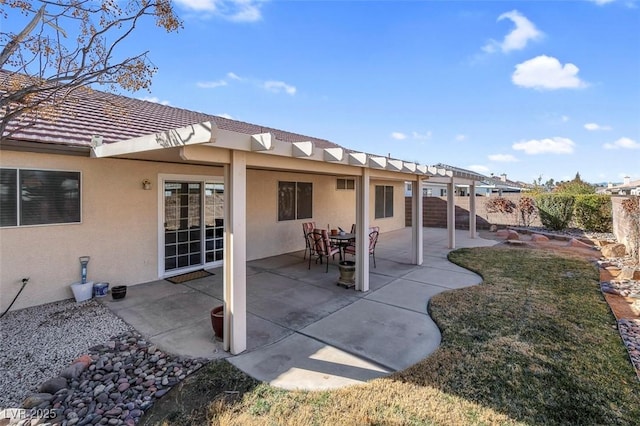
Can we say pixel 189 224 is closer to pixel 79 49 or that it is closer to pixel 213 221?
pixel 213 221

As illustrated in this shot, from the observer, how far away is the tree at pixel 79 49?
3.61m

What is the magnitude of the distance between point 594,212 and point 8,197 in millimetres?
20084

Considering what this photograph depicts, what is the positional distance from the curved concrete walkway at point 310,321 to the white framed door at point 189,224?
692 millimetres

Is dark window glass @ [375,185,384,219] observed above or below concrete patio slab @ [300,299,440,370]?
above

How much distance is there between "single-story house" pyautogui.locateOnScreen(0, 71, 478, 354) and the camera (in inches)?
157

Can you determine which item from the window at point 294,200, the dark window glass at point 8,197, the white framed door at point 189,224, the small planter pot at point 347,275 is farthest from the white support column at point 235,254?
the window at point 294,200

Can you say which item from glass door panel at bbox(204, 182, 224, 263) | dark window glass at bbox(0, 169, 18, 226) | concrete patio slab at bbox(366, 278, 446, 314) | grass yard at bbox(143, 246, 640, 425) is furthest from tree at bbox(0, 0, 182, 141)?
concrete patio slab at bbox(366, 278, 446, 314)

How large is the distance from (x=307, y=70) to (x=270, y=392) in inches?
493

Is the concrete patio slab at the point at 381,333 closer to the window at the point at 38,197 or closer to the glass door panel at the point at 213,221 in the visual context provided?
the glass door panel at the point at 213,221

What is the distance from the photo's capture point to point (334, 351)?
4.04 meters

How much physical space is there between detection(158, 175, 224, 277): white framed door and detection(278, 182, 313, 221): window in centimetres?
237

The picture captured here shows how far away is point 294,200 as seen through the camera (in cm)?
1064

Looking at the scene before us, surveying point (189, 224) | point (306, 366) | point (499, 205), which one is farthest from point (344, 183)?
point (306, 366)

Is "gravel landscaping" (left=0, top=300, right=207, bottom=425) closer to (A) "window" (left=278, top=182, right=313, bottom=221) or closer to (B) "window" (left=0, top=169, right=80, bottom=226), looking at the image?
(B) "window" (left=0, top=169, right=80, bottom=226)
